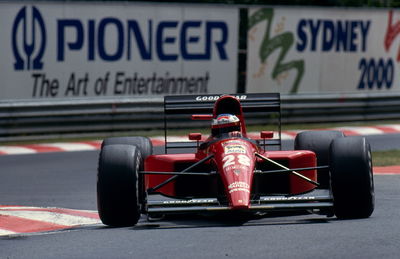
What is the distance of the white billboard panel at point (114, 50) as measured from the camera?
1884 cm

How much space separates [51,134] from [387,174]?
750 cm

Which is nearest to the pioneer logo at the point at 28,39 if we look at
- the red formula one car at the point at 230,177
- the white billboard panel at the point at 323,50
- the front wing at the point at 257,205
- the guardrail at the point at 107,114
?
the guardrail at the point at 107,114

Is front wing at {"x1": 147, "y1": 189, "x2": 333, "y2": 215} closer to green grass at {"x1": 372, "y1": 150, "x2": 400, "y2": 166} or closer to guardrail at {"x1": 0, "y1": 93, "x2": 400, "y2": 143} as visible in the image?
green grass at {"x1": 372, "y1": 150, "x2": 400, "y2": 166}

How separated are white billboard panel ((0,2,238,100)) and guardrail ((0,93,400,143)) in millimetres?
235

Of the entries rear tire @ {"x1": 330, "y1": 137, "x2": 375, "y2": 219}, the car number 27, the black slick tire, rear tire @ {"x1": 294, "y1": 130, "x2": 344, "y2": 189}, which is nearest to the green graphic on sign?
rear tire @ {"x1": 294, "y1": 130, "x2": 344, "y2": 189}

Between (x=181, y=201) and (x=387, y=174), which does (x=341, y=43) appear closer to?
(x=387, y=174)

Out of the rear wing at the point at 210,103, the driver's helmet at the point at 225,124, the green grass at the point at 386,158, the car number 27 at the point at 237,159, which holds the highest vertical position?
the rear wing at the point at 210,103

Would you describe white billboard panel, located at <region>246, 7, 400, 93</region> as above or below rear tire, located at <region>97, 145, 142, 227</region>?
above

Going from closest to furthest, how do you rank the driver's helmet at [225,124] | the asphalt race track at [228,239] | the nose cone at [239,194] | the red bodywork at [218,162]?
the asphalt race track at [228,239], the nose cone at [239,194], the red bodywork at [218,162], the driver's helmet at [225,124]

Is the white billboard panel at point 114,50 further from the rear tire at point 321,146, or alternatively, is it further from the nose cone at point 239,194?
the nose cone at point 239,194

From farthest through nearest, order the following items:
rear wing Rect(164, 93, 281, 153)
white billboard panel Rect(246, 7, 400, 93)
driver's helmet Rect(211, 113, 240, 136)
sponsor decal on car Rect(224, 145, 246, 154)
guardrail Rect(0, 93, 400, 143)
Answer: white billboard panel Rect(246, 7, 400, 93)
guardrail Rect(0, 93, 400, 143)
rear wing Rect(164, 93, 281, 153)
driver's helmet Rect(211, 113, 240, 136)
sponsor decal on car Rect(224, 145, 246, 154)

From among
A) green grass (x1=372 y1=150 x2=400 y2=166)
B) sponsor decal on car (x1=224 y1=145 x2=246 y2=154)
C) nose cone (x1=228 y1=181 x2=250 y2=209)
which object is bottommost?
nose cone (x1=228 y1=181 x2=250 y2=209)

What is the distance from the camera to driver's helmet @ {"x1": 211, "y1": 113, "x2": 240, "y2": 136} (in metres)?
10.3

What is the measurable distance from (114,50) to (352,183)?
36.4 feet
